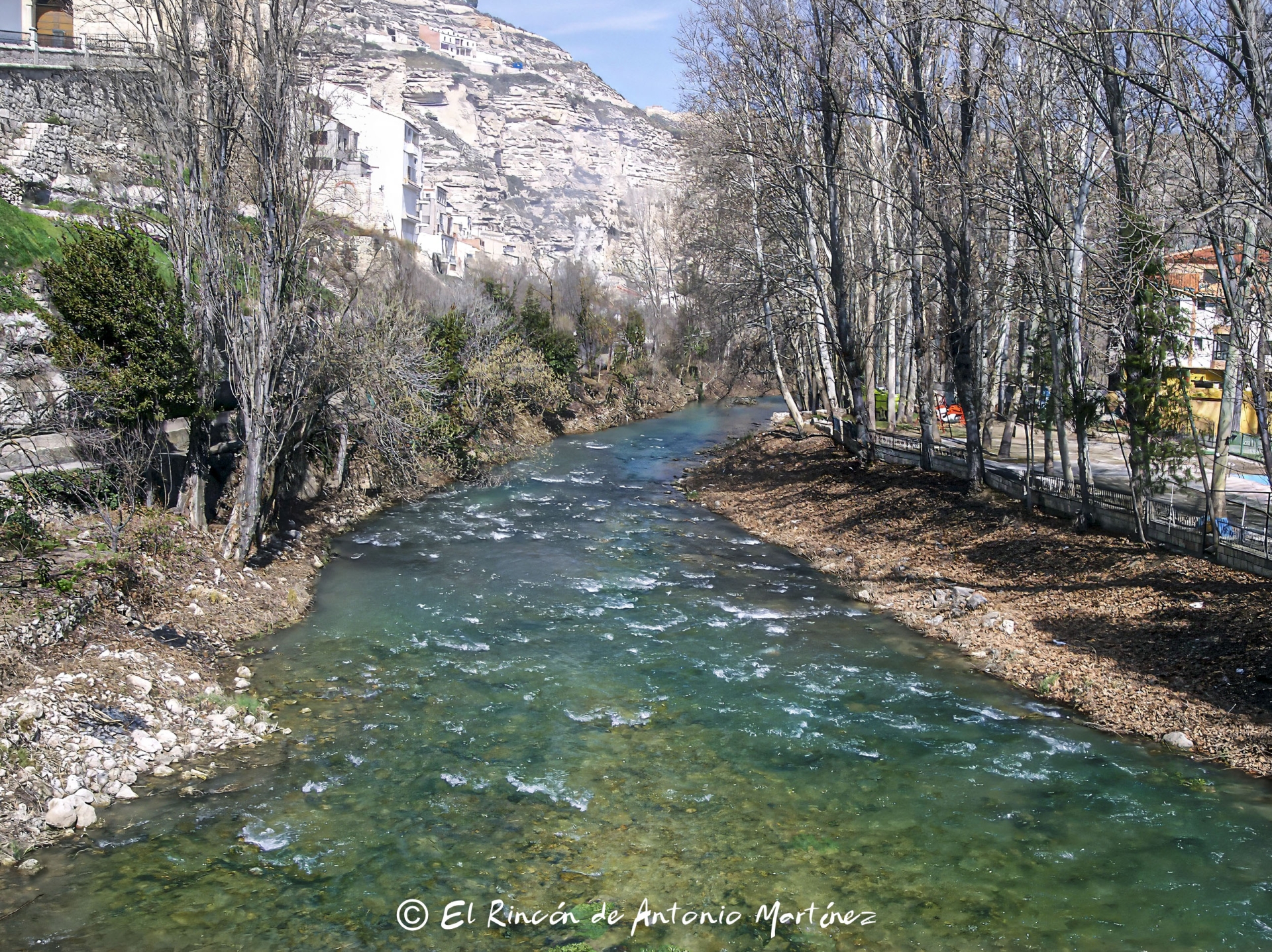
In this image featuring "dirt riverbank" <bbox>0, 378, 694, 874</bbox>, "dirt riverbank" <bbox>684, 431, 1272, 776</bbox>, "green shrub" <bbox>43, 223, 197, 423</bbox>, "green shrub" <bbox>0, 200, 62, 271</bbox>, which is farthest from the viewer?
"green shrub" <bbox>0, 200, 62, 271</bbox>

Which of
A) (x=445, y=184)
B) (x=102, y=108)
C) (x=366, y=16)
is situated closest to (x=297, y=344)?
(x=102, y=108)

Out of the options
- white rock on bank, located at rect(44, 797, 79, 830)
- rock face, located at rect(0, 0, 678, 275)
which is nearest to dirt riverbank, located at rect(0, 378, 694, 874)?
white rock on bank, located at rect(44, 797, 79, 830)

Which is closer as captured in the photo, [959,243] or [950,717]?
[950,717]

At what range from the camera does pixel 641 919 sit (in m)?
7.61

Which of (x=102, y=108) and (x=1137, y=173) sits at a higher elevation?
(x=102, y=108)

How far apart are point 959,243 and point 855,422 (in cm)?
1051

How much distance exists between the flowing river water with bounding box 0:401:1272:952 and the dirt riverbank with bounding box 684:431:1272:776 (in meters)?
0.73

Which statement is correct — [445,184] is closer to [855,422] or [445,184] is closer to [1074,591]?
[855,422]

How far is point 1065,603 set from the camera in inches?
587

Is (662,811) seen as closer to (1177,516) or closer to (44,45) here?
(1177,516)

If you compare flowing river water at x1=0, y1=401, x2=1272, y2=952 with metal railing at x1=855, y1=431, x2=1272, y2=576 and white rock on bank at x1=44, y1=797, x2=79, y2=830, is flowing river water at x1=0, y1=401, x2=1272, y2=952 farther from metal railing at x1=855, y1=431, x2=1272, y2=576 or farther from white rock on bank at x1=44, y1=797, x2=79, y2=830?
metal railing at x1=855, y1=431, x2=1272, y2=576

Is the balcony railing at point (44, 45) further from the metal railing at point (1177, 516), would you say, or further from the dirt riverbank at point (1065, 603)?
the metal railing at point (1177, 516)

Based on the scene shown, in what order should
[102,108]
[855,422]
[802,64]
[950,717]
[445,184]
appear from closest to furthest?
[950,717], [802,64], [855,422], [102,108], [445,184]

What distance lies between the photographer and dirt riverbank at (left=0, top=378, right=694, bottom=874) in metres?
9.06
